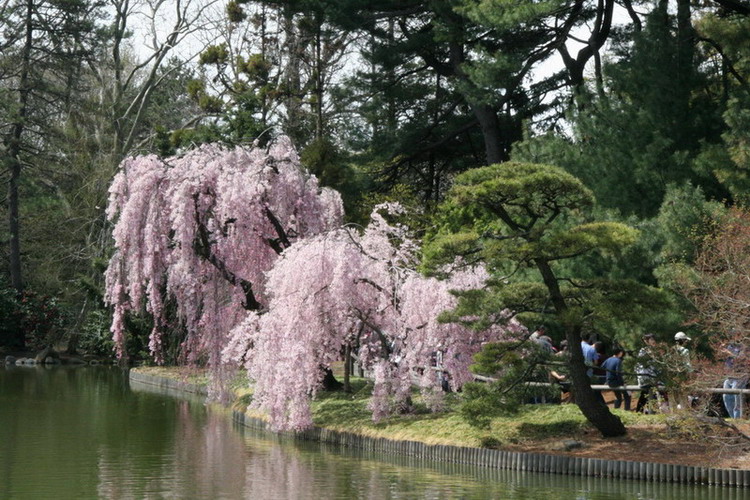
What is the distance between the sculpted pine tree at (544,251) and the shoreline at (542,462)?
989 millimetres

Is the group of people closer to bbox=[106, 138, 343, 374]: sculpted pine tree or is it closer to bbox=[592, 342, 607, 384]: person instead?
bbox=[592, 342, 607, 384]: person

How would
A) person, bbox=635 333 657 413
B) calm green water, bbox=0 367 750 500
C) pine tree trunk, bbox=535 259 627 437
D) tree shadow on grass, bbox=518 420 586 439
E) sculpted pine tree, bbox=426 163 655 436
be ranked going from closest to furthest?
calm green water, bbox=0 367 750 500 → sculpted pine tree, bbox=426 163 655 436 → person, bbox=635 333 657 413 → pine tree trunk, bbox=535 259 627 437 → tree shadow on grass, bbox=518 420 586 439

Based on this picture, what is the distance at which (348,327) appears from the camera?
19000 mm

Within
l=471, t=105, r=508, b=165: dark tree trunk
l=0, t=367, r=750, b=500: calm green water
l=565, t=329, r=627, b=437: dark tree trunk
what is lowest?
l=0, t=367, r=750, b=500: calm green water

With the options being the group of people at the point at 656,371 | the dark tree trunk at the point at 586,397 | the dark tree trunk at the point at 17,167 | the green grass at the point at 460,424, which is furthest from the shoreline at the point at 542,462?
the dark tree trunk at the point at 17,167

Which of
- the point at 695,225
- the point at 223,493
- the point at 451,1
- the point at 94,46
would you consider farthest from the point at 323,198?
the point at 94,46

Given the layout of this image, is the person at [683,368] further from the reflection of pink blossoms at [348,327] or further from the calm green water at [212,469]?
the reflection of pink blossoms at [348,327]

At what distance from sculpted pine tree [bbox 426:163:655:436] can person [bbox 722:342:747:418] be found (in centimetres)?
131

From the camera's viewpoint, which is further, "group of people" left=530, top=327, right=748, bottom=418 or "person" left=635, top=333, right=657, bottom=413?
"person" left=635, top=333, right=657, bottom=413

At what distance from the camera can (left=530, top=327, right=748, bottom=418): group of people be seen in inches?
591

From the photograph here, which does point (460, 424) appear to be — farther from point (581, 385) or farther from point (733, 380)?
point (733, 380)

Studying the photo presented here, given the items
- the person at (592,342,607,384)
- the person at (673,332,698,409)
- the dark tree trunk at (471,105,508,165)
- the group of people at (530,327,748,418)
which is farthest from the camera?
the dark tree trunk at (471,105,508,165)

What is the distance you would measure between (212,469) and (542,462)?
4.57 metres

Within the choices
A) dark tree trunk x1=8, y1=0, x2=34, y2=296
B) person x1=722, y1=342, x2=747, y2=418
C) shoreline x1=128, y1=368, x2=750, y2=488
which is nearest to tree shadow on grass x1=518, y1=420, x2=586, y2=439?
shoreline x1=128, y1=368, x2=750, y2=488
